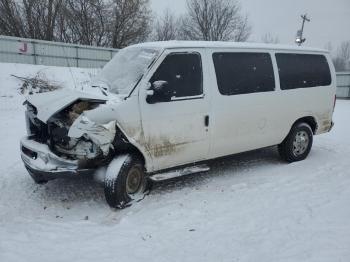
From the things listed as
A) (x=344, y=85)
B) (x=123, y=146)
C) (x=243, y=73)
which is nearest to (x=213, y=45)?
(x=243, y=73)

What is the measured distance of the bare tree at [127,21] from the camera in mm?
35219

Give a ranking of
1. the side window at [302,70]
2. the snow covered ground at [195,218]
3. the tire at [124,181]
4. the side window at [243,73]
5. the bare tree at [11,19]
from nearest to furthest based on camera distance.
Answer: the snow covered ground at [195,218]
the tire at [124,181]
the side window at [243,73]
the side window at [302,70]
the bare tree at [11,19]

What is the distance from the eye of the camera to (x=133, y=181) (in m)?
5.29

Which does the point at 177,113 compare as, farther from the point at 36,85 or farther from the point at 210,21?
the point at 210,21

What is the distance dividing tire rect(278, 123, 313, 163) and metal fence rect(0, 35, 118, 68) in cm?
1061

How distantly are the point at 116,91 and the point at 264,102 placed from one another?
262cm

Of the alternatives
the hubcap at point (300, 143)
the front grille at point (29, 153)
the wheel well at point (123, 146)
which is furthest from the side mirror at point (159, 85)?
the hubcap at point (300, 143)

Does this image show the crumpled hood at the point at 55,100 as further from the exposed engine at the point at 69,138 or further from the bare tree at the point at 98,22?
the bare tree at the point at 98,22

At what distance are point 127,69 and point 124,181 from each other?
1635mm

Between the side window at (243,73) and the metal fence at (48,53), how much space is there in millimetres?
10485

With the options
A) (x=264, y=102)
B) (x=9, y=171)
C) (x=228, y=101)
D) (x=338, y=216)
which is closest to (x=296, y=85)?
(x=264, y=102)

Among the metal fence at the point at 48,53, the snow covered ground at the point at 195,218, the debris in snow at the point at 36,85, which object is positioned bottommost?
the snow covered ground at the point at 195,218

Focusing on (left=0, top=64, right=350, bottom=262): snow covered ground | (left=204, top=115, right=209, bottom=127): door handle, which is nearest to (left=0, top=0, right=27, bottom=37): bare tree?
(left=0, top=64, right=350, bottom=262): snow covered ground

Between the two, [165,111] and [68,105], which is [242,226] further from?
[68,105]
